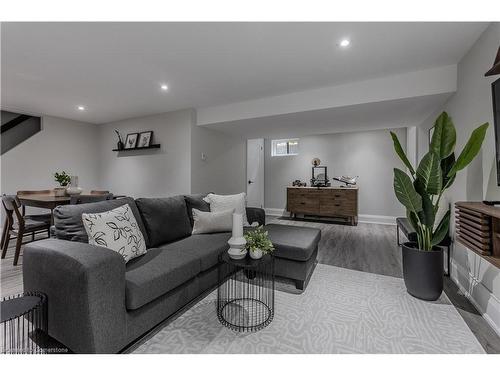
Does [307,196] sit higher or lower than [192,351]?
higher

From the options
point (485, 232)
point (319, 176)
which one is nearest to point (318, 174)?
point (319, 176)

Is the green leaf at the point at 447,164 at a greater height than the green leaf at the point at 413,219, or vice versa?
the green leaf at the point at 447,164

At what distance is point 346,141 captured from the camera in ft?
18.8

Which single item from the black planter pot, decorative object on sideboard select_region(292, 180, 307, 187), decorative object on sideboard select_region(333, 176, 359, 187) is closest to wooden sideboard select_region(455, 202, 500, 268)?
the black planter pot

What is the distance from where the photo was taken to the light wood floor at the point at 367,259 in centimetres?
175

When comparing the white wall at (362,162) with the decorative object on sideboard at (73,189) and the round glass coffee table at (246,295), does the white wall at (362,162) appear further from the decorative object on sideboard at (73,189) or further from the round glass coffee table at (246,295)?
the decorative object on sideboard at (73,189)

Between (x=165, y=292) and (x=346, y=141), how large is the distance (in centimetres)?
538

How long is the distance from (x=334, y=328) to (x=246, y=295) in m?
0.81

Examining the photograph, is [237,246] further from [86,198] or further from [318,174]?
[318,174]

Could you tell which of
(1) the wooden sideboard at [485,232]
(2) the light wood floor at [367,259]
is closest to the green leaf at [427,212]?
(1) the wooden sideboard at [485,232]

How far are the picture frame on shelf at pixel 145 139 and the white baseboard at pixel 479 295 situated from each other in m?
5.07

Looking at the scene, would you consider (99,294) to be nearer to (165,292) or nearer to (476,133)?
(165,292)

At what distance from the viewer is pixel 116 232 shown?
68.0 inches
